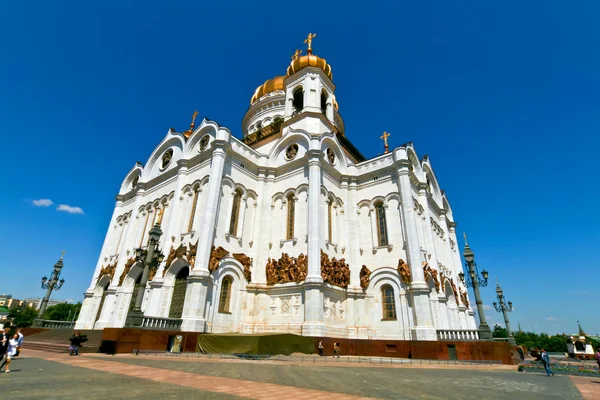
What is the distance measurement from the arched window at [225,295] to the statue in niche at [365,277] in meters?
7.97

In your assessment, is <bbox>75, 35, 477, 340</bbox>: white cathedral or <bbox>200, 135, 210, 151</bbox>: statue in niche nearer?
<bbox>75, 35, 477, 340</bbox>: white cathedral

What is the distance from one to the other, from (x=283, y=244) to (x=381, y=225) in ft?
21.9

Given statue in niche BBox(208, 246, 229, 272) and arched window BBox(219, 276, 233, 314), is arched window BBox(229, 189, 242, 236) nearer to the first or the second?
statue in niche BBox(208, 246, 229, 272)

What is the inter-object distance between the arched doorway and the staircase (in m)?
3.61

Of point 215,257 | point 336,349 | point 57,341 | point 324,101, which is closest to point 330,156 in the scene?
point 324,101

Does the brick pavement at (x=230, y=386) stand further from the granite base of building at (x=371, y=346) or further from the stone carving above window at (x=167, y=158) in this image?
the stone carving above window at (x=167, y=158)

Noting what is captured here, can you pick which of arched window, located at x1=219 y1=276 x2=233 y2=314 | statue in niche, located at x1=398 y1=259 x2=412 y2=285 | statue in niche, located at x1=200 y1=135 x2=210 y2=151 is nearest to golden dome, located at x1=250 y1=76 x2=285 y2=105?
statue in niche, located at x1=200 y1=135 x2=210 y2=151

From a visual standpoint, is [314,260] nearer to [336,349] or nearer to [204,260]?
[336,349]

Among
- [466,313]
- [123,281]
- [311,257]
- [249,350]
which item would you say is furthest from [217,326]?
[466,313]

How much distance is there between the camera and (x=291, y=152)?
74.9ft

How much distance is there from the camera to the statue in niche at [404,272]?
58.6 feet

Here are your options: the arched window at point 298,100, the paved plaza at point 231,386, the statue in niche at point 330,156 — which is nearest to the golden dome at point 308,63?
the arched window at point 298,100

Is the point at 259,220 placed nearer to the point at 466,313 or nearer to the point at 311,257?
the point at 311,257

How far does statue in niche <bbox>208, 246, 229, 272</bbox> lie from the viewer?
54.3 feet
